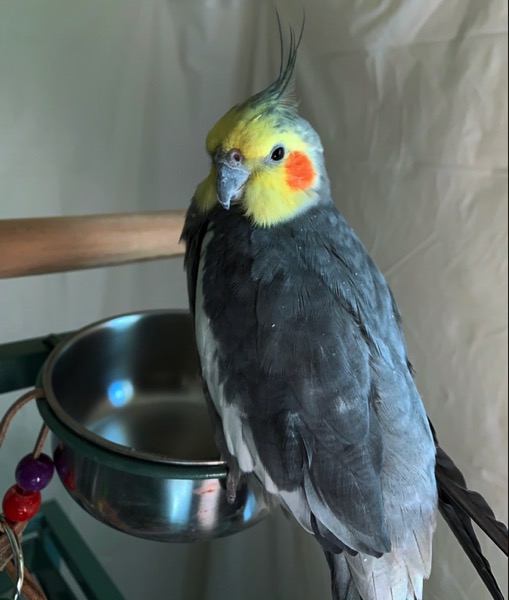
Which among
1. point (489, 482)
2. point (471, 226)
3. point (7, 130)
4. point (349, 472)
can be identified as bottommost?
point (489, 482)

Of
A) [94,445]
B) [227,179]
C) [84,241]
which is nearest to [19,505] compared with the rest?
[94,445]

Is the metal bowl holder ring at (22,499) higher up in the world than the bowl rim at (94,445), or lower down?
lower down

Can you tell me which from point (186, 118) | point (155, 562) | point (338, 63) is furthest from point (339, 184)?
point (155, 562)

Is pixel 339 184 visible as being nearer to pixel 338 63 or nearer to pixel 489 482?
pixel 338 63

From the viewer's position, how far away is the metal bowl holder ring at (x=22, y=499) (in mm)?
573

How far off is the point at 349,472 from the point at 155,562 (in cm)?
44

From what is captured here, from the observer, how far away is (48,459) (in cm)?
64

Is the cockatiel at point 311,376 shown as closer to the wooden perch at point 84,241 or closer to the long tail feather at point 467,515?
the long tail feather at point 467,515

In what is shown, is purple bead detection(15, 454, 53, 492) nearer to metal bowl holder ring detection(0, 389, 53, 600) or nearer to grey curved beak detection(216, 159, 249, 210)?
metal bowl holder ring detection(0, 389, 53, 600)

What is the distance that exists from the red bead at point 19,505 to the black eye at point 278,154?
1.44 feet

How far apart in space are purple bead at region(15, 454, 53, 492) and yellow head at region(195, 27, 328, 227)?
0.35 m

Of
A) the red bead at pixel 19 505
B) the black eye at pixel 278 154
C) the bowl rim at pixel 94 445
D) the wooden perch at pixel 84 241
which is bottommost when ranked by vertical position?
the red bead at pixel 19 505

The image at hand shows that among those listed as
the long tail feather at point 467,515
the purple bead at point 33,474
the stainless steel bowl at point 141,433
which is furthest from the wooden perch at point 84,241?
the long tail feather at point 467,515

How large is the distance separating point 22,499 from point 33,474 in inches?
Result: 1.1
